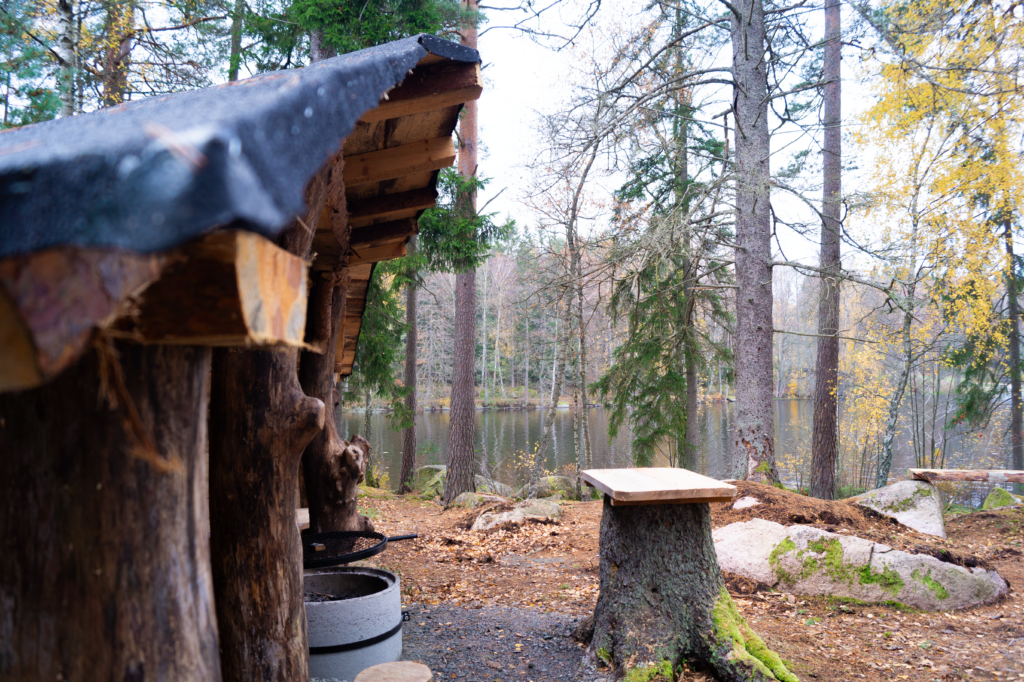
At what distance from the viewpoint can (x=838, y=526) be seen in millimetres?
5539

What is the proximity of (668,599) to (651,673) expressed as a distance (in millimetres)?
408

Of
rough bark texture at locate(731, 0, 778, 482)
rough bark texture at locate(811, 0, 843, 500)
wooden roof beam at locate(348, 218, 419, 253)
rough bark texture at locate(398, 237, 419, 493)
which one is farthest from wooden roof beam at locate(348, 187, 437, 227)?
rough bark texture at locate(811, 0, 843, 500)

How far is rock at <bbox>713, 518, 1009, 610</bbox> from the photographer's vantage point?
15.8 feet

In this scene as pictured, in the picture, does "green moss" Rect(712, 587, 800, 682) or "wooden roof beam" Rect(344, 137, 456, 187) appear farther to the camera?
"wooden roof beam" Rect(344, 137, 456, 187)

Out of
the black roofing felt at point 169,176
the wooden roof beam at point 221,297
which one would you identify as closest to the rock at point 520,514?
the wooden roof beam at point 221,297

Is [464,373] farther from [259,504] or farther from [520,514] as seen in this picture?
[259,504]

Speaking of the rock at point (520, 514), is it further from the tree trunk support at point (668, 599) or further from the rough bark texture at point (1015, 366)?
the rough bark texture at point (1015, 366)

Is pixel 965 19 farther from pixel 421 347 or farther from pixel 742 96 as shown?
pixel 421 347

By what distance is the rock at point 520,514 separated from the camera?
736 centimetres

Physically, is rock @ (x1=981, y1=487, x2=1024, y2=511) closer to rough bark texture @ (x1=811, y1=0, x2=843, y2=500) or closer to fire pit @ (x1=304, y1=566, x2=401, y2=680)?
rough bark texture @ (x1=811, y1=0, x2=843, y2=500)

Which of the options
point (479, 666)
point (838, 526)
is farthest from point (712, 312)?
point (479, 666)

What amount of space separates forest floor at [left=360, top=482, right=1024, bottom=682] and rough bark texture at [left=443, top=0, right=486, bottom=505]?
3360 millimetres

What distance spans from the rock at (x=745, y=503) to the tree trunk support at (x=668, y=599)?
2.68 meters

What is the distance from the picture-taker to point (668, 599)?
137 inches
